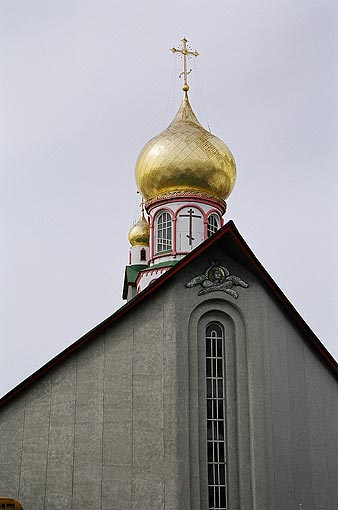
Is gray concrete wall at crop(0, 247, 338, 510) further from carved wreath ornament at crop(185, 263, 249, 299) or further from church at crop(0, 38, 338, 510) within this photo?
carved wreath ornament at crop(185, 263, 249, 299)

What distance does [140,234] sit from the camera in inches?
1453

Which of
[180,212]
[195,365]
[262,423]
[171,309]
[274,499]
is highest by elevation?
[180,212]

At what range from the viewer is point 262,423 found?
17703 millimetres

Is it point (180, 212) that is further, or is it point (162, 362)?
point (180, 212)

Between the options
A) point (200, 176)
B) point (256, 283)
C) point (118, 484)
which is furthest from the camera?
point (200, 176)

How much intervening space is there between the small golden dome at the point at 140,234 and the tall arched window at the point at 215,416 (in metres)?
18.3

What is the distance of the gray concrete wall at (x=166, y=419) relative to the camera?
17.2m

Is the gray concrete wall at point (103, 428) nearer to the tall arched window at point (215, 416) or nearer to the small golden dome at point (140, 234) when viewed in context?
the tall arched window at point (215, 416)

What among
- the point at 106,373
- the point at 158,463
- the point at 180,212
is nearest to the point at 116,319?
the point at 106,373

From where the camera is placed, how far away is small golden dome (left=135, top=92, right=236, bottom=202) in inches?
1063

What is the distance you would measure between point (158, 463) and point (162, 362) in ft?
7.24

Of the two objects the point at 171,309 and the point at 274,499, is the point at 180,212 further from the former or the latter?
the point at 274,499

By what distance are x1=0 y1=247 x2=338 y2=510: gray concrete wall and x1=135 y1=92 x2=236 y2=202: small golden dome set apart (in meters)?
8.51

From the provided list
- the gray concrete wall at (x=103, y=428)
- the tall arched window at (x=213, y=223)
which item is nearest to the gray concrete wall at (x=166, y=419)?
the gray concrete wall at (x=103, y=428)
